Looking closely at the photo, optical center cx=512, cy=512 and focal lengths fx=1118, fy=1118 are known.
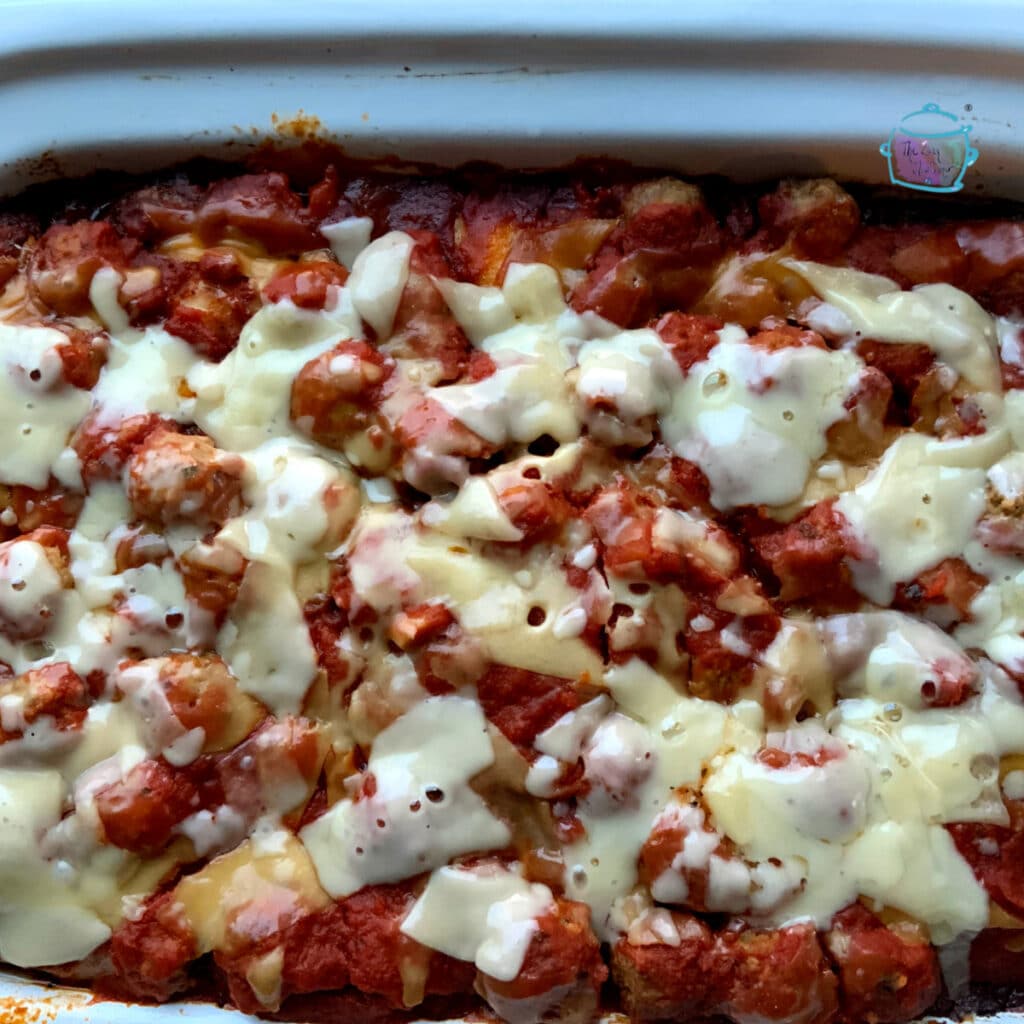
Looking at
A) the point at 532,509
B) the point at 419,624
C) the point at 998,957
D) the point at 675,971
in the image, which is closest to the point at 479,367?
the point at 532,509

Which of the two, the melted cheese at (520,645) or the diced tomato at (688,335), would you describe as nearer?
the melted cheese at (520,645)

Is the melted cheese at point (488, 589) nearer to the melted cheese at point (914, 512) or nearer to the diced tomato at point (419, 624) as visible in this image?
the diced tomato at point (419, 624)

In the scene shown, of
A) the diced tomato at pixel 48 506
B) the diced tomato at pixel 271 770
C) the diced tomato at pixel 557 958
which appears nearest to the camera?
the diced tomato at pixel 557 958

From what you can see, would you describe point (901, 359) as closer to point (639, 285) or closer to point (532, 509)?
point (639, 285)

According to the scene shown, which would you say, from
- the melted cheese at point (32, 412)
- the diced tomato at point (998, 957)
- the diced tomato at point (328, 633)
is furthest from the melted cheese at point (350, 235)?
the diced tomato at point (998, 957)

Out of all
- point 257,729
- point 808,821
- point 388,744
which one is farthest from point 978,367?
point 257,729

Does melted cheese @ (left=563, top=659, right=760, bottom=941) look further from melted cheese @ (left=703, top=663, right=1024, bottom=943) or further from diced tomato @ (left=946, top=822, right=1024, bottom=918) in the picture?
diced tomato @ (left=946, top=822, right=1024, bottom=918)

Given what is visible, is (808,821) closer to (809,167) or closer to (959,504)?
(959,504)
